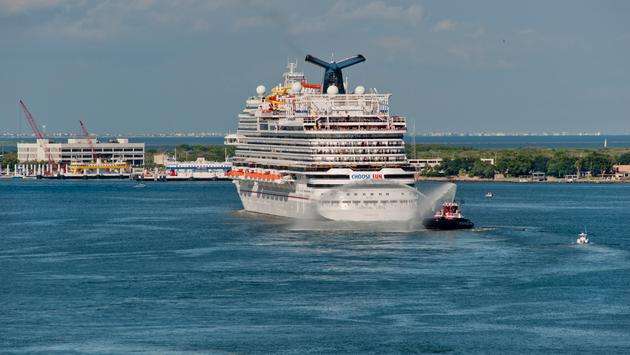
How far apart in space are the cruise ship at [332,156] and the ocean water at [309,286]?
6.49ft

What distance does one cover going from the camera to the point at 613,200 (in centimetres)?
14538

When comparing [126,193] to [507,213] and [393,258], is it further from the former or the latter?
[393,258]

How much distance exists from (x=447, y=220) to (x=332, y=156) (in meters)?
9.10

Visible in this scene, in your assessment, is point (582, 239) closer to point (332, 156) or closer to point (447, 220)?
point (447, 220)

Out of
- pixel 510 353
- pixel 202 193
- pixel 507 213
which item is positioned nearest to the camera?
pixel 510 353

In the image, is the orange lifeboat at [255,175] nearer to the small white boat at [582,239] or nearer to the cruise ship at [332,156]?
the cruise ship at [332,156]

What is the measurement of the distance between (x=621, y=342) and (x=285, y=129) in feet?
188

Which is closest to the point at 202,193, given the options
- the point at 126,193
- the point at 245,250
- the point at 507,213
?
the point at 126,193

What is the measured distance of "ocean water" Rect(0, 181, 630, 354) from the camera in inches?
2283

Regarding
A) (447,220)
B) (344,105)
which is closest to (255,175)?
(344,105)

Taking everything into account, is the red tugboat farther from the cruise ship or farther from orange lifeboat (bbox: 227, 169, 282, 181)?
orange lifeboat (bbox: 227, 169, 282, 181)

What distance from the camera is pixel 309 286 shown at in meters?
71.4

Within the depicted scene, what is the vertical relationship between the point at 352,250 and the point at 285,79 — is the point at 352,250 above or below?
below

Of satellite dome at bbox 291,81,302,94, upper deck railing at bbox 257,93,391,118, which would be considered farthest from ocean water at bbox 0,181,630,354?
satellite dome at bbox 291,81,302,94
